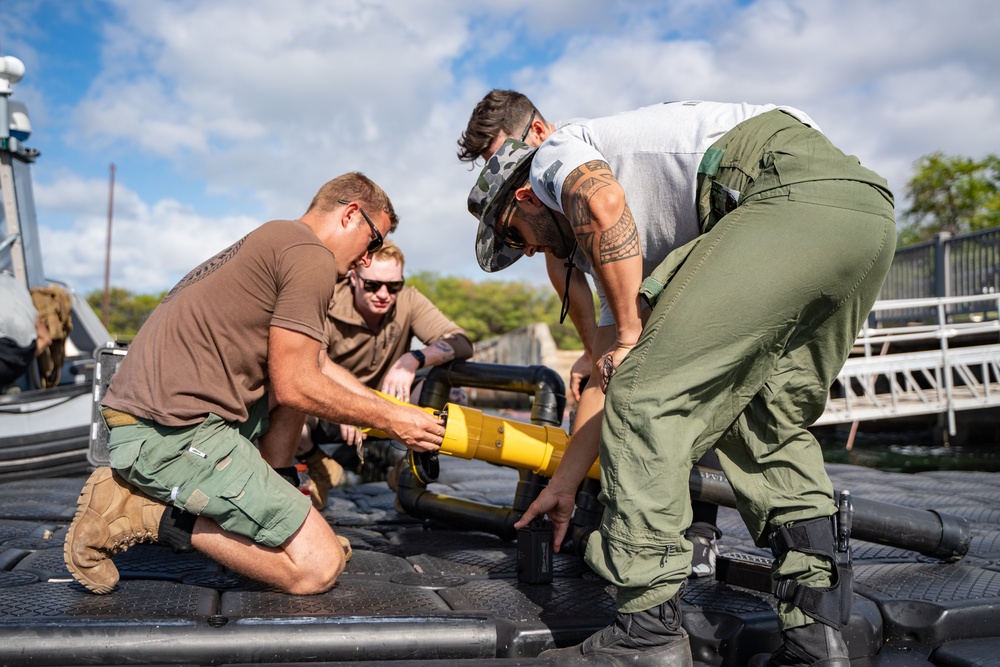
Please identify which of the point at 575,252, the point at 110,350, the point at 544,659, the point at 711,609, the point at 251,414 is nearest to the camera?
the point at 544,659

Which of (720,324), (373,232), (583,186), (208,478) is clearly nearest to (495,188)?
(583,186)

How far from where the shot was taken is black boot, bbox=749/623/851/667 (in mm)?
1926

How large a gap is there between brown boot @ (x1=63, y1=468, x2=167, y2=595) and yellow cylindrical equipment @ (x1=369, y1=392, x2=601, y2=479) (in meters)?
0.88

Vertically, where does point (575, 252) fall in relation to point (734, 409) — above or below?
above

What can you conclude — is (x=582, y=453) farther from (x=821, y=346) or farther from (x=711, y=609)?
(x=821, y=346)

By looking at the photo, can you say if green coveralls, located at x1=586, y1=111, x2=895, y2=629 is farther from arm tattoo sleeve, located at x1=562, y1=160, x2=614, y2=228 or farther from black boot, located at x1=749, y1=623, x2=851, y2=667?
arm tattoo sleeve, located at x1=562, y1=160, x2=614, y2=228

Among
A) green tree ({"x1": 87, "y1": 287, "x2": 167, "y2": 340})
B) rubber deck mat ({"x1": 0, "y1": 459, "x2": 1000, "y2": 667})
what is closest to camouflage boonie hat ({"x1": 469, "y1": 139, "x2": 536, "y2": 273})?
rubber deck mat ({"x1": 0, "y1": 459, "x2": 1000, "y2": 667})

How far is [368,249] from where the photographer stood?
10.0ft

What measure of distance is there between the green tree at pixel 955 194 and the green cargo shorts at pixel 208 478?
25.2 metres

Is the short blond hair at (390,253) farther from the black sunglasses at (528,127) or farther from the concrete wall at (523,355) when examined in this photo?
the concrete wall at (523,355)

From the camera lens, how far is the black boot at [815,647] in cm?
193

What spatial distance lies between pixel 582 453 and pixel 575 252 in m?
0.64

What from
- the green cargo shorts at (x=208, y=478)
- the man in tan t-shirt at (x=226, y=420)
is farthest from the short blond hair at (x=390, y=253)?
the green cargo shorts at (x=208, y=478)

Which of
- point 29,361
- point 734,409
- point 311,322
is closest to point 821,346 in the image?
point 734,409
